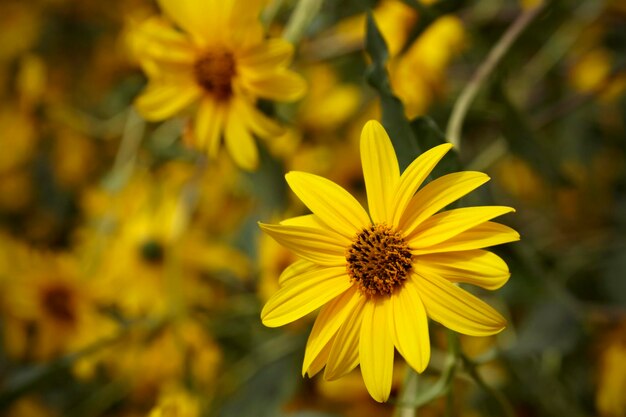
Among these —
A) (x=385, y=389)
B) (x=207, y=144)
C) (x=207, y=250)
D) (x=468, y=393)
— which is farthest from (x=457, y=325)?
(x=207, y=250)

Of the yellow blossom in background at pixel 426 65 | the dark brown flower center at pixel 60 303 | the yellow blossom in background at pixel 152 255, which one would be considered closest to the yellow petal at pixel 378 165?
the yellow blossom in background at pixel 426 65

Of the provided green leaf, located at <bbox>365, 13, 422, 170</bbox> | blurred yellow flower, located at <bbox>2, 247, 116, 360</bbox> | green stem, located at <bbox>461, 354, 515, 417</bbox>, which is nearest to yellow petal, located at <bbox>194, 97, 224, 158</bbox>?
green leaf, located at <bbox>365, 13, 422, 170</bbox>

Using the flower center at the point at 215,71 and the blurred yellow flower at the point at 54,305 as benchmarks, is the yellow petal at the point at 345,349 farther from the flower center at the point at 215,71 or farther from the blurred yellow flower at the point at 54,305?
the blurred yellow flower at the point at 54,305

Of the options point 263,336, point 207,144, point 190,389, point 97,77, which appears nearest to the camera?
point 207,144

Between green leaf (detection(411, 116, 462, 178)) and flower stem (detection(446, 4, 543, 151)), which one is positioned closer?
green leaf (detection(411, 116, 462, 178))

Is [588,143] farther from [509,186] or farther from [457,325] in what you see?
[457,325]

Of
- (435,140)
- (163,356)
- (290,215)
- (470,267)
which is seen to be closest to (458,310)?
(470,267)

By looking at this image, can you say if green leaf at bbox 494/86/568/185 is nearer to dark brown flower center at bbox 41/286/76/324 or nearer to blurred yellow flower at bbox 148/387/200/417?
blurred yellow flower at bbox 148/387/200/417

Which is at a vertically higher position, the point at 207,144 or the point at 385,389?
the point at 207,144
